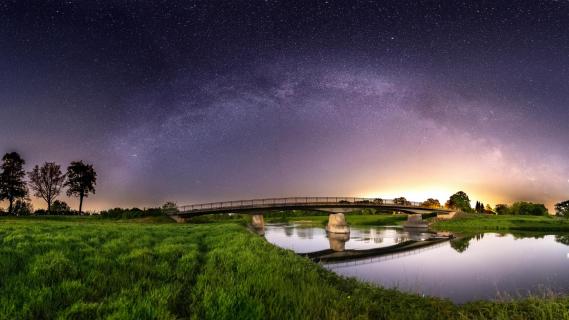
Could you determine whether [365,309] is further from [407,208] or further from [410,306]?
[407,208]

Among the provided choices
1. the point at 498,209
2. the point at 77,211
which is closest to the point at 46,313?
the point at 77,211

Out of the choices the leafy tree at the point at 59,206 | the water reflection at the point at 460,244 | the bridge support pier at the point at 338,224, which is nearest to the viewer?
the water reflection at the point at 460,244

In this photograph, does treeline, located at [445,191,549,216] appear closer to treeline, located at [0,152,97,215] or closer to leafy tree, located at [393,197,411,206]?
Answer: leafy tree, located at [393,197,411,206]

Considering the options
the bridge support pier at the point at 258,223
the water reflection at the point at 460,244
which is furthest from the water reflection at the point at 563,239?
the bridge support pier at the point at 258,223

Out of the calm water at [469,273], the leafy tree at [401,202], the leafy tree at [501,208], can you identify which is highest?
the leafy tree at [401,202]

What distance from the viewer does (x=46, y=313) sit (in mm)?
5438

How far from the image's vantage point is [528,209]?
470 feet

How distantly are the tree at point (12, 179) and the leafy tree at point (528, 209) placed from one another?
614 ft

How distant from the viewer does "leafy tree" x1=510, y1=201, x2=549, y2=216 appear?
141 m

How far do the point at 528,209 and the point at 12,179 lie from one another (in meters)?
191

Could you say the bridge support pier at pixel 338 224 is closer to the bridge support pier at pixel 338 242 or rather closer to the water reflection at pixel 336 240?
the bridge support pier at pixel 338 242

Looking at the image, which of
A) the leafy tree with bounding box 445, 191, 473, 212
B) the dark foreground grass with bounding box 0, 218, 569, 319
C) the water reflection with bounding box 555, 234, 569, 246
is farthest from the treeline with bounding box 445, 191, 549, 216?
the dark foreground grass with bounding box 0, 218, 569, 319

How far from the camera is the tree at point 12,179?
239 feet

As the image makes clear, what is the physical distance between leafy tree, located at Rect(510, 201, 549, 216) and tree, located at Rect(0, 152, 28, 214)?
18712 cm
